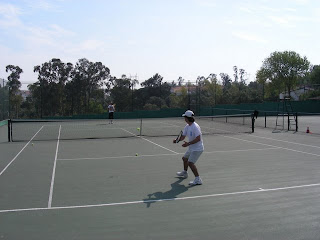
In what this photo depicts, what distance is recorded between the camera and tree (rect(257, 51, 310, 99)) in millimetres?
55094

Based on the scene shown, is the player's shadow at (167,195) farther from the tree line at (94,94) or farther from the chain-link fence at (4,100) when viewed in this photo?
the tree line at (94,94)

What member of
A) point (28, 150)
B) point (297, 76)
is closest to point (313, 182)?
point (28, 150)

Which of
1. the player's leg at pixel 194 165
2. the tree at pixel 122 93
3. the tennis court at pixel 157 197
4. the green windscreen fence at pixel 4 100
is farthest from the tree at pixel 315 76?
the player's leg at pixel 194 165

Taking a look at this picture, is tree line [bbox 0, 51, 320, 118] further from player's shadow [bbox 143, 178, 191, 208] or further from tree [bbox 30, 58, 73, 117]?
player's shadow [bbox 143, 178, 191, 208]

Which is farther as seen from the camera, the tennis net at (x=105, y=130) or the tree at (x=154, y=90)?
the tree at (x=154, y=90)

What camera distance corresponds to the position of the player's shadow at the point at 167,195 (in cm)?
633

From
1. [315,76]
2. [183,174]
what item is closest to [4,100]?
[183,174]

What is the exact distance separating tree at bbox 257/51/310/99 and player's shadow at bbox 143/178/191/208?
52.1 m

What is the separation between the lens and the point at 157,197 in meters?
6.54

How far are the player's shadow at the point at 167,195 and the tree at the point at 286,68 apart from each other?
5214cm

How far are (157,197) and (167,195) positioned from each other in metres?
0.24

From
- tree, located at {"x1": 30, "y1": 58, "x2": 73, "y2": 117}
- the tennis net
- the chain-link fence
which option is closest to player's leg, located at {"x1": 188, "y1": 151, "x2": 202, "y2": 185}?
the tennis net

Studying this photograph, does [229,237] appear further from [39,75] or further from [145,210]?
[39,75]

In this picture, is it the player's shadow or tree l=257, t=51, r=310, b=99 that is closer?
the player's shadow
